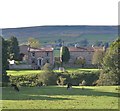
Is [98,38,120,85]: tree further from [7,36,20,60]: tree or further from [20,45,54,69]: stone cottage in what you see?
[20,45,54,69]: stone cottage

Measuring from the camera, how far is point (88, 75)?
83.0 metres

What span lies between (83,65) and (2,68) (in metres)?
54.8

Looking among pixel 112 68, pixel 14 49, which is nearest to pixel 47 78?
pixel 112 68

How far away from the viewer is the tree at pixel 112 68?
213 feet

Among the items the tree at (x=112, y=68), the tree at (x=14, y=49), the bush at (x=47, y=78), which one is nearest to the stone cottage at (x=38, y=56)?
the tree at (x=14, y=49)

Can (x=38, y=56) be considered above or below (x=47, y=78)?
below

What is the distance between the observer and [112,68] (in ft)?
217

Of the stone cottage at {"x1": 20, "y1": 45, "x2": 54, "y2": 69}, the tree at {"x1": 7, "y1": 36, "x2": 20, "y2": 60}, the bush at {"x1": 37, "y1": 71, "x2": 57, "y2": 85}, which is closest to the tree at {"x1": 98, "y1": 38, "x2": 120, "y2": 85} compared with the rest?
the bush at {"x1": 37, "y1": 71, "x2": 57, "y2": 85}

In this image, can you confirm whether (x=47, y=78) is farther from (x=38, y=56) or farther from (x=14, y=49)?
(x=38, y=56)

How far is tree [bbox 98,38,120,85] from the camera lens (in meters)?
64.8

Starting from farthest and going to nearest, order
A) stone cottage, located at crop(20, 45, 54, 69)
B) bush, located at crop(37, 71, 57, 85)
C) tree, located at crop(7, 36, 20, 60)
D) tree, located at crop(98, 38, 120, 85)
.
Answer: stone cottage, located at crop(20, 45, 54, 69) → tree, located at crop(7, 36, 20, 60) → bush, located at crop(37, 71, 57, 85) → tree, located at crop(98, 38, 120, 85)

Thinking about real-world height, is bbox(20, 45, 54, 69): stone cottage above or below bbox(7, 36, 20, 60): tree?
below

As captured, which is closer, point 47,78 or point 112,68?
point 112,68

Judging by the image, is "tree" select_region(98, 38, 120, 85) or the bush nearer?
"tree" select_region(98, 38, 120, 85)
